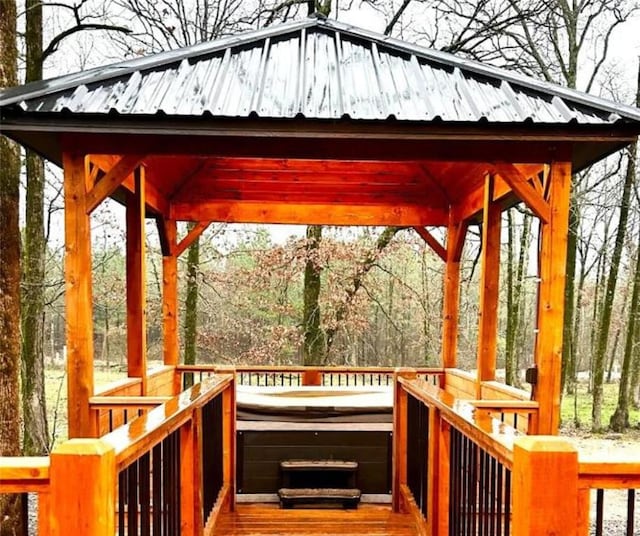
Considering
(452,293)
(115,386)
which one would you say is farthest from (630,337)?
(115,386)

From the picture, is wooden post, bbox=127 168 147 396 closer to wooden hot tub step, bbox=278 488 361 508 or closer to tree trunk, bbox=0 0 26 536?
tree trunk, bbox=0 0 26 536

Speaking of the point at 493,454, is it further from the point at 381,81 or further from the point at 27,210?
the point at 27,210

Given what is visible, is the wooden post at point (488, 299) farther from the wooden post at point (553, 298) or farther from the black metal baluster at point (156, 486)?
the black metal baluster at point (156, 486)

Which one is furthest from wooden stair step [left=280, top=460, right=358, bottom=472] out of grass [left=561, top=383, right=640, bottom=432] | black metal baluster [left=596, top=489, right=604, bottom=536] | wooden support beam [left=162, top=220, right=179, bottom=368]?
grass [left=561, top=383, right=640, bottom=432]

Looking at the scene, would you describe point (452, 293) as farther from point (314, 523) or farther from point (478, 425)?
point (478, 425)

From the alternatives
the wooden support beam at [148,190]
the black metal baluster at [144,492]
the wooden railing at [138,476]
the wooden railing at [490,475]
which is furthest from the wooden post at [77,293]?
the wooden railing at [490,475]

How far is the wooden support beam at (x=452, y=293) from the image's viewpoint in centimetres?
664

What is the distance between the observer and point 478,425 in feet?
7.15

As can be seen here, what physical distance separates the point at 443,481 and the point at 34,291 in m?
6.91

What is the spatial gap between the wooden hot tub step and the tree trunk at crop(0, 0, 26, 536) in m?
2.32

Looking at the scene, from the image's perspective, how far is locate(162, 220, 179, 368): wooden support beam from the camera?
669cm

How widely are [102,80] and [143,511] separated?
3032 mm

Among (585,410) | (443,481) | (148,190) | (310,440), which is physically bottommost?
(585,410)

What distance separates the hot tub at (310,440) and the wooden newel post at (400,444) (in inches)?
26.4
